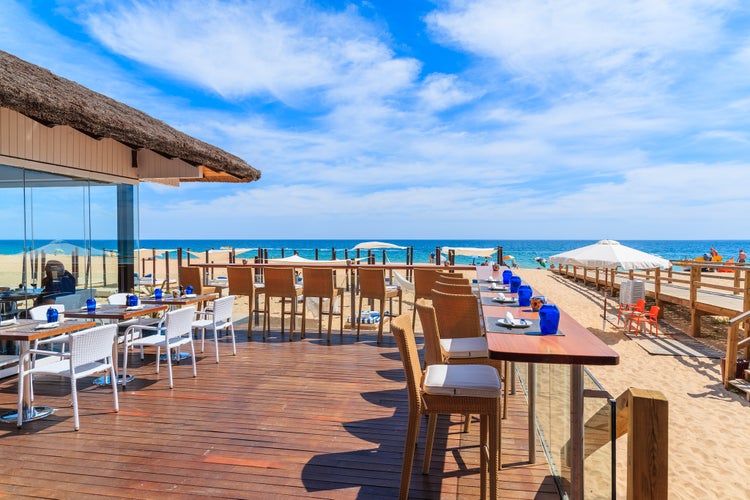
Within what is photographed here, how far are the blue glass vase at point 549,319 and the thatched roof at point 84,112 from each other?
14.0 ft

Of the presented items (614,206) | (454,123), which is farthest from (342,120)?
(614,206)

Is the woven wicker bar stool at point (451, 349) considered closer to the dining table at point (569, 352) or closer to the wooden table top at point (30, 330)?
the dining table at point (569, 352)

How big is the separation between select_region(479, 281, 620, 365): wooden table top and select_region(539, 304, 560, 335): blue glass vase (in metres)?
0.05

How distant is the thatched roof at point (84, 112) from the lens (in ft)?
12.5

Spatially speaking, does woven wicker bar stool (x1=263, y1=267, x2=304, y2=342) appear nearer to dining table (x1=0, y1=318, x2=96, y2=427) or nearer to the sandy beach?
the sandy beach

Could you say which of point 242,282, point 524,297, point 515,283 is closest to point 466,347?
point 524,297

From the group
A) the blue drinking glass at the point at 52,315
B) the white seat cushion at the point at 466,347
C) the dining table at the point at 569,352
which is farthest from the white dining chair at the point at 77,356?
the dining table at the point at 569,352

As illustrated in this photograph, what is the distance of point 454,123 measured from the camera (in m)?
34.5

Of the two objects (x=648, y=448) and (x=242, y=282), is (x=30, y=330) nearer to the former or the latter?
(x=242, y=282)

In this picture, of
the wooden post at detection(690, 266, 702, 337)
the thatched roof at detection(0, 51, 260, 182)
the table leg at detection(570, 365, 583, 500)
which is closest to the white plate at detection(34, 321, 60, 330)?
the thatched roof at detection(0, 51, 260, 182)

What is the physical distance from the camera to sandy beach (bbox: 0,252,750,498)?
3.80 meters

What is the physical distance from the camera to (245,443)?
287cm

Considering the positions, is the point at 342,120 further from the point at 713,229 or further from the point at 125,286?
the point at 713,229

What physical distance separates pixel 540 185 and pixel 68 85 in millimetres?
50300
